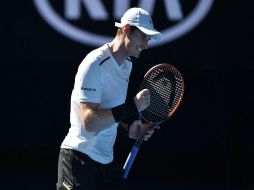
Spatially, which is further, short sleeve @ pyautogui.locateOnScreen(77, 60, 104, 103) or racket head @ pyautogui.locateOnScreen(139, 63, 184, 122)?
racket head @ pyautogui.locateOnScreen(139, 63, 184, 122)

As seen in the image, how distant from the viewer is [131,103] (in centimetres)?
414

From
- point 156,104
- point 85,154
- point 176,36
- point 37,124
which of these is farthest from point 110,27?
point 85,154

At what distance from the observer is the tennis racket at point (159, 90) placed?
4605 mm

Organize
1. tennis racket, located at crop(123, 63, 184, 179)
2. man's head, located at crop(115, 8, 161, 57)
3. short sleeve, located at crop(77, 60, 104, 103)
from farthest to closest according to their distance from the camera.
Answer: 1. tennis racket, located at crop(123, 63, 184, 179)
2. man's head, located at crop(115, 8, 161, 57)
3. short sleeve, located at crop(77, 60, 104, 103)

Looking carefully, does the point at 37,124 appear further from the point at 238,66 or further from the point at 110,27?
the point at 238,66

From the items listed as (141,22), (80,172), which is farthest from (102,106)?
(141,22)

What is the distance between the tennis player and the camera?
161 inches

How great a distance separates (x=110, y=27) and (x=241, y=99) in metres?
1.17

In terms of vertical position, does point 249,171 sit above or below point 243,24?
below

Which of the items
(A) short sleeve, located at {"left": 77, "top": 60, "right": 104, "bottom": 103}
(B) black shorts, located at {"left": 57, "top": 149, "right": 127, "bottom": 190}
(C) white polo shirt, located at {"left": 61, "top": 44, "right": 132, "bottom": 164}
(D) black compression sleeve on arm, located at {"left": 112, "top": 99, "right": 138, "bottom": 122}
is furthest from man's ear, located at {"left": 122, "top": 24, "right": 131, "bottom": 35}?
(B) black shorts, located at {"left": 57, "top": 149, "right": 127, "bottom": 190}

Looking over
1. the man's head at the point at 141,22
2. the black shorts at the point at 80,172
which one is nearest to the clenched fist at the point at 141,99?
the man's head at the point at 141,22

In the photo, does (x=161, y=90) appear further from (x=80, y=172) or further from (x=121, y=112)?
(x=80, y=172)

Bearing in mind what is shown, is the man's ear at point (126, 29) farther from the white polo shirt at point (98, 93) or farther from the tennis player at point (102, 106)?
the white polo shirt at point (98, 93)

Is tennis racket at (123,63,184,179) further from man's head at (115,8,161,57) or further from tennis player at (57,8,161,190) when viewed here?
man's head at (115,8,161,57)
